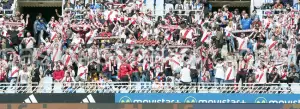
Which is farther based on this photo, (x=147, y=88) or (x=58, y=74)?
(x=58, y=74)

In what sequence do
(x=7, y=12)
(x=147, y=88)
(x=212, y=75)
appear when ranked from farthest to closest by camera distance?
(x=7, y=12) → (x=212, y=75) → (x=147, y=88)

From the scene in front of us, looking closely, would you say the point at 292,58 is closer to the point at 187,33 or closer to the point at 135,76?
the point at 187,33

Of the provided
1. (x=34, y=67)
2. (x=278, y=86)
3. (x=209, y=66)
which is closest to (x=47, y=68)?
(x=34, y=67)

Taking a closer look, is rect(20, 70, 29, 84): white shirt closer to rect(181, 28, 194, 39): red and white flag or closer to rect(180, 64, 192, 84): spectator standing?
rect(180, 64, 192, 84): spectator standing

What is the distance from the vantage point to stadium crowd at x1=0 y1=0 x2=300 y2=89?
3328cm

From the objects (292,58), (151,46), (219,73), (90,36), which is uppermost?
(90,36)

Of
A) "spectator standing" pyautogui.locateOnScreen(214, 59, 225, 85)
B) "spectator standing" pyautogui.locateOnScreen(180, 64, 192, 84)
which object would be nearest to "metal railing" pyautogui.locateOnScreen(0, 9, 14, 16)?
"spectator standing" pyautogui.locateOnScreen(180, 64, 192, 84)

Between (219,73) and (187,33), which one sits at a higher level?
(187,33)

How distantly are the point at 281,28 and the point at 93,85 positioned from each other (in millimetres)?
7568

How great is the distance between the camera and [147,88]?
32156 mm

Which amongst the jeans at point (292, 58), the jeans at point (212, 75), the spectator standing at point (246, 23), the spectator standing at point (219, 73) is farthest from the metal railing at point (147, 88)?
the spectator standing at point (246, 23)

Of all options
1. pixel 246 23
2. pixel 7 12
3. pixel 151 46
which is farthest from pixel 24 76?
pixel 246 23

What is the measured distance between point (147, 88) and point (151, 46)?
10.6 feet

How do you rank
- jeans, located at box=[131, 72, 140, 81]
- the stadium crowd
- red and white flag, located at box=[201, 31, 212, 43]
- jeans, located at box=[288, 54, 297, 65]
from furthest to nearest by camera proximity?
1. red and white flag, located at box=[201, 31, 212, 43]
2. jeans, located at box=[288, 54, 297, 65]
3. the stadium crowd
4. jeans, located at box=[131, 72, 140, 81]
